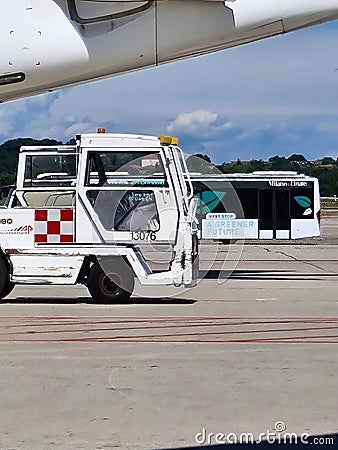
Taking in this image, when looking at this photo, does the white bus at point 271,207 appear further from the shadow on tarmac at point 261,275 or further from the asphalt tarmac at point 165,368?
the asphalt tarmac at point 165,368

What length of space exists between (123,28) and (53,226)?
288cm

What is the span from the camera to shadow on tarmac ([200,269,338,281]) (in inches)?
717

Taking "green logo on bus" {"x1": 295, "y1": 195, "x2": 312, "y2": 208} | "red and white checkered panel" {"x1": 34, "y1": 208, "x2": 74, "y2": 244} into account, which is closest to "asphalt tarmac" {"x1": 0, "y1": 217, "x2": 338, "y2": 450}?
"red and white checkered panel" {"x1": 34, "y1": 208, "x2": 74, "y2": 244}

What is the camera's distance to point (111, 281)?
42.4 ft

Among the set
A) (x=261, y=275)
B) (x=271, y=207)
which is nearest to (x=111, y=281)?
(x=261, y=275)

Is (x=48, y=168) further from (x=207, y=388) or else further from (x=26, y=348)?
(x=207, y=388)

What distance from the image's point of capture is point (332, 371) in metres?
8.12

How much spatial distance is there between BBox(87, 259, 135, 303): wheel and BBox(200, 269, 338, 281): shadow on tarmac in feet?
16.4

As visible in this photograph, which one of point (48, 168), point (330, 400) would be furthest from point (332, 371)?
point (48, 168)

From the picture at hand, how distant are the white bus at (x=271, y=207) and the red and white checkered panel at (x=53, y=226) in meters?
19.0

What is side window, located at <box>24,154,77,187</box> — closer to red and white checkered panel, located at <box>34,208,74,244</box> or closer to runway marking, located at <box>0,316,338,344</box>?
red and white checkered panel, located at <box>34,208,74,244</box>

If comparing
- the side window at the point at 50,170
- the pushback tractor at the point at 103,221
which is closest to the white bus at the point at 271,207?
the side window at the point at 50,170

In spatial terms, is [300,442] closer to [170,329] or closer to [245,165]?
[170,329]

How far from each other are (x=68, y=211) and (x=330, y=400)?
257 inches
